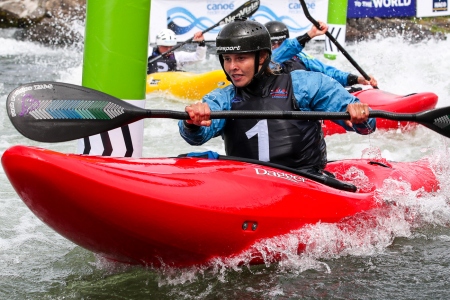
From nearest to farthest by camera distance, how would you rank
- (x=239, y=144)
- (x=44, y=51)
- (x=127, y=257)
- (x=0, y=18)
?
1. (x=127, y=257)
2. (x=239, y=144)
3. (x=44, y=51)
4. (x=0, y=18)

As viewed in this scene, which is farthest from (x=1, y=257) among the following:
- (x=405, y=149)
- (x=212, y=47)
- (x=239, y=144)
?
(x=212, y=47)

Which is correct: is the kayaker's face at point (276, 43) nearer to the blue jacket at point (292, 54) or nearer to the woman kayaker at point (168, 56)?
the blue jacket at point (292, 54)

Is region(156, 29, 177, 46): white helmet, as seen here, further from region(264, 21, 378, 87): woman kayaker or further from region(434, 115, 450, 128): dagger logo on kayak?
region(434, 115, 450, 128): dagger logo on kayak

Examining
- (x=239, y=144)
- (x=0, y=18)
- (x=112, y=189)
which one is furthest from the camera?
(x=0, y=18)

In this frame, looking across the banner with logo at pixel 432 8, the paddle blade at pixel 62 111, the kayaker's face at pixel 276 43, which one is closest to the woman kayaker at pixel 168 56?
the kayaker's face at pixel 276 43

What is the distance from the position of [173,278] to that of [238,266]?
1.19 feet

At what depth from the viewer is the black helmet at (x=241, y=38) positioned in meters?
4.04

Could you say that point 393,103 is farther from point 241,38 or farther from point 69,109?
point 69,109

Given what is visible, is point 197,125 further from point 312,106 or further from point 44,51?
point 44,51

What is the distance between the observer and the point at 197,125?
395cm

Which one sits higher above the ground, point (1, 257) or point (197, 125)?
point (197, 125)

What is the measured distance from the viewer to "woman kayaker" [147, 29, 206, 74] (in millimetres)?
11190

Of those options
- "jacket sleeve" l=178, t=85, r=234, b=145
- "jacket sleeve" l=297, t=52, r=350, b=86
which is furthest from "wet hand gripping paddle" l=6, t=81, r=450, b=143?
"jacket sleeve" l=297, t=52, r=350, b=86

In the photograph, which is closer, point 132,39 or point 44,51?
point 132,39
